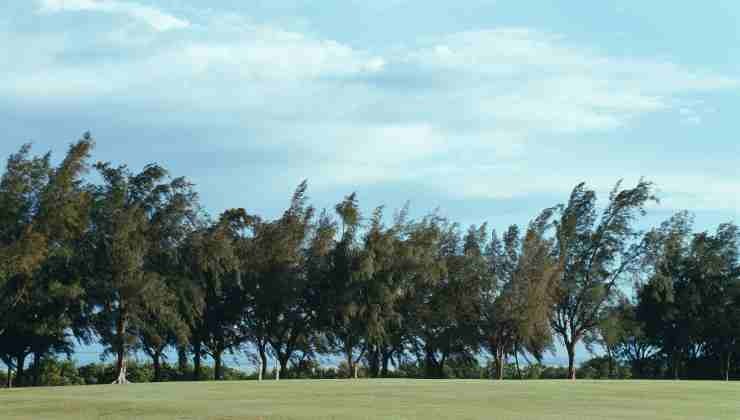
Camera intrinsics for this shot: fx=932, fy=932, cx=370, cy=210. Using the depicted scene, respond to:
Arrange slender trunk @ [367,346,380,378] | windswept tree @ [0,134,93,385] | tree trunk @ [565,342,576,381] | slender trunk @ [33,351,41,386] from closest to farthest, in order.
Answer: windswept tree @ [0,134,93,385] → slender trunk @ [33,351,41,386] → slender trunk @ [367,346,380,378] → tree trunk @ [565,342,576,381]

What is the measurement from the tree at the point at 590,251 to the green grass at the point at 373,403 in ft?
98.1

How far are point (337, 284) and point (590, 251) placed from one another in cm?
1785

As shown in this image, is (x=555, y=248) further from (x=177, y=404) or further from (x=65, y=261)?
(x=177, y=404)

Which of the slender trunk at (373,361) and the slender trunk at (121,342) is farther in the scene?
the slender trunk at (373,361)

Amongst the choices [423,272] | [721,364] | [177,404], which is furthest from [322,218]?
[177,404]

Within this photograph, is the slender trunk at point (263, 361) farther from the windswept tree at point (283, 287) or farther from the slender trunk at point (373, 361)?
the slender trunk at point (373, 361)

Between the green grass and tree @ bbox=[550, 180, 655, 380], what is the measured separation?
29.9 m

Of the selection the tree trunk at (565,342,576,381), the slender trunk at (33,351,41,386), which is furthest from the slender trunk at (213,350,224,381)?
the tree trunk at (565,342,576,381)

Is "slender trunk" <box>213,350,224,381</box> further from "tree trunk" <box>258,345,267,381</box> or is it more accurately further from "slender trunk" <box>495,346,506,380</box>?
"slender trunk" <box>495,346,506,380</box>

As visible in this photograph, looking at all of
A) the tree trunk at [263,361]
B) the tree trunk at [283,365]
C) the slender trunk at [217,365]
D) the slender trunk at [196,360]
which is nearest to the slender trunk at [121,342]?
the slender trunk at [196,360]

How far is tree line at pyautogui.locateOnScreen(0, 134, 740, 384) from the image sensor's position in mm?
47281

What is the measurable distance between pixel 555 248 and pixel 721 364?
50.9 feet

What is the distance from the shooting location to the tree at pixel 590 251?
61.2 meters

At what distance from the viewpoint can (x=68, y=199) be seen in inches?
1823
